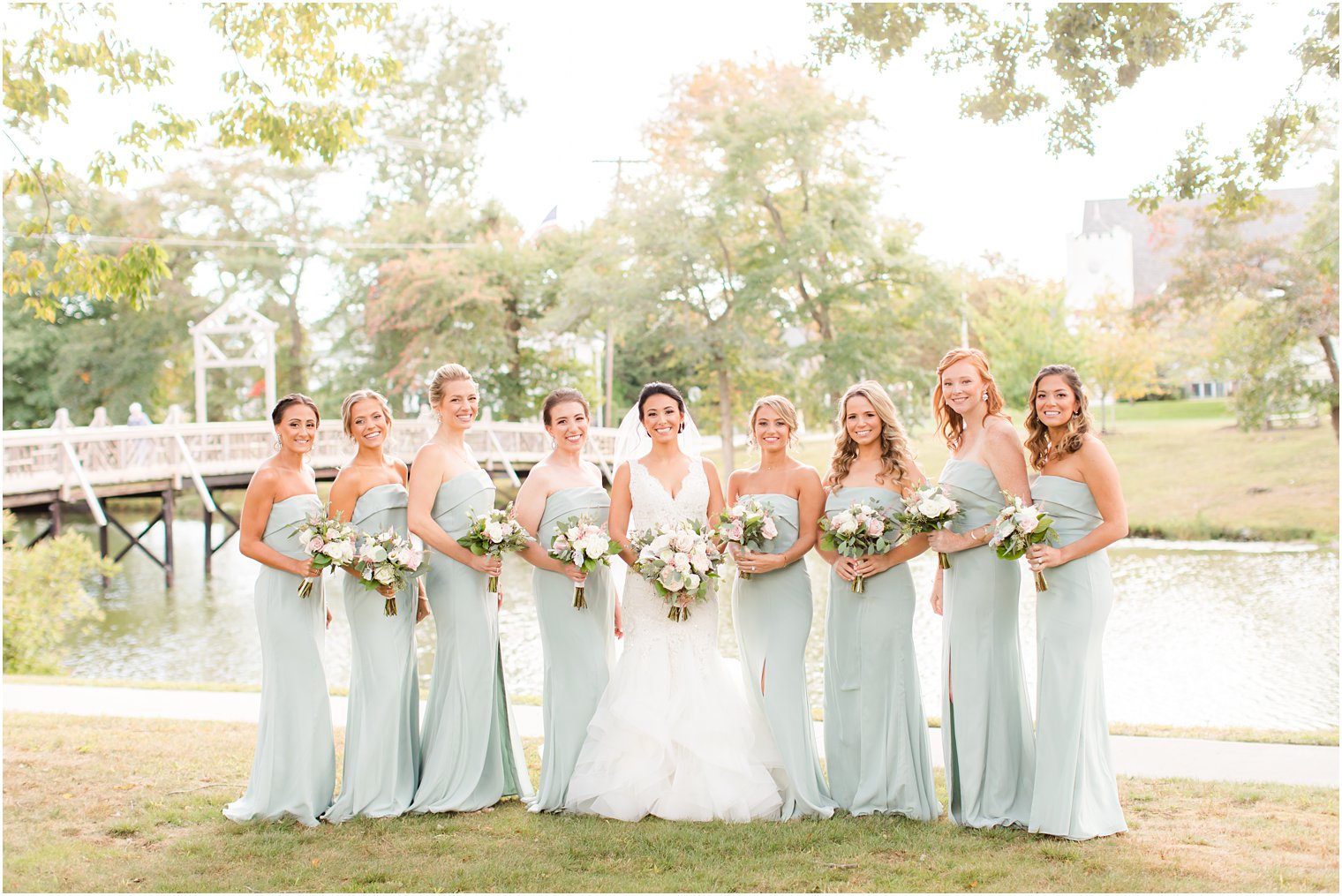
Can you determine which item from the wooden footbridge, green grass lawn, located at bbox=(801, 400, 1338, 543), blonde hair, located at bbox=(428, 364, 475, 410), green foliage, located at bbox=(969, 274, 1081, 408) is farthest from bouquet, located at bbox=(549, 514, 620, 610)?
green foliage, located at bbox=(969, 274, 1081, 408)

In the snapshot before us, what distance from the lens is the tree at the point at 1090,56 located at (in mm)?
9984

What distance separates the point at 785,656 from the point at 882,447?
50.0 inches

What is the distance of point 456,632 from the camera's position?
663 centimetres

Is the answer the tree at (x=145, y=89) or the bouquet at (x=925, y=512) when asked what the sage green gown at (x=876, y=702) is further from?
the tree at (x=145, y=89)

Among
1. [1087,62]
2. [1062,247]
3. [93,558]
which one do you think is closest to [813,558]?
[93,558]

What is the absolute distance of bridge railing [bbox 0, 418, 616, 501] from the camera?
21.5 metres

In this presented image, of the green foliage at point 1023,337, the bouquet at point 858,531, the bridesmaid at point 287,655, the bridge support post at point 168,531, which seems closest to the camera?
the bouquet at point 858,531

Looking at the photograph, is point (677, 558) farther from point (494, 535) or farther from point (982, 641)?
point (982, 641)

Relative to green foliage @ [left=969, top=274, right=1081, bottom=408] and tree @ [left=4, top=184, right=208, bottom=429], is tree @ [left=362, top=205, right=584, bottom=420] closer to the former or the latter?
tree @ [left=4, top=184, right=208, bottom=429]

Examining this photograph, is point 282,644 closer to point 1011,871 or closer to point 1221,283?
point 1011,871

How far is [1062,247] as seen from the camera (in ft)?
189

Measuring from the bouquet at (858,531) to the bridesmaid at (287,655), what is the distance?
9.11 ft

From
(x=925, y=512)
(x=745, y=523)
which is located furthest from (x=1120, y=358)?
(x=745, y=523)

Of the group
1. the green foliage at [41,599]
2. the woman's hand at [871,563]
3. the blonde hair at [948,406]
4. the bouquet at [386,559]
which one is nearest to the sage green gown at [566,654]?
the bouquet at [386,559]
